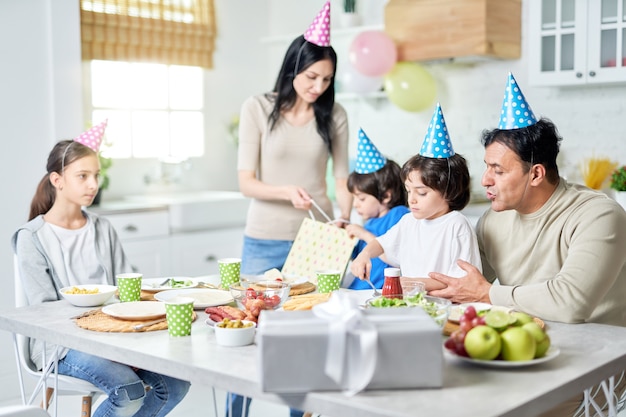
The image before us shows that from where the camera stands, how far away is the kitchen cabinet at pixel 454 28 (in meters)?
4.53

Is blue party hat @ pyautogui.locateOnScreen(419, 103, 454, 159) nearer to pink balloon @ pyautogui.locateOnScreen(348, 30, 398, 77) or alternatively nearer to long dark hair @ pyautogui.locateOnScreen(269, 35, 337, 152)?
long dark hair @ pyautogui.locateOnScreen(269, 35, 337, 152)

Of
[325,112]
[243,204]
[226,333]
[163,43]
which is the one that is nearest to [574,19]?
[325,112]

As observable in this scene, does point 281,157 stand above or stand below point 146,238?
above

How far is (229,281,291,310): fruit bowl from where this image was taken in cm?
209

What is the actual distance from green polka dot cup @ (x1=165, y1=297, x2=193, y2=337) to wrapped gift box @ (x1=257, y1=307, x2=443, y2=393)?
45cm

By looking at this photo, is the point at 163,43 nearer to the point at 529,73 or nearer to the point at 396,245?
the point at 529,73

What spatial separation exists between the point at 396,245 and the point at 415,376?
46.3 inches

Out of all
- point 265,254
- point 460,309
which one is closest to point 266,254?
point 265,254

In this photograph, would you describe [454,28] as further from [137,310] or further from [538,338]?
[538,338]

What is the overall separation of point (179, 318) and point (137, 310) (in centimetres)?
26

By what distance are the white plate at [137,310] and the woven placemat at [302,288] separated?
0.42 meters

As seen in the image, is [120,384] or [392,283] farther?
[120,384]

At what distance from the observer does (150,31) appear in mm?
5242

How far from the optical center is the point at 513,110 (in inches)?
89.4
